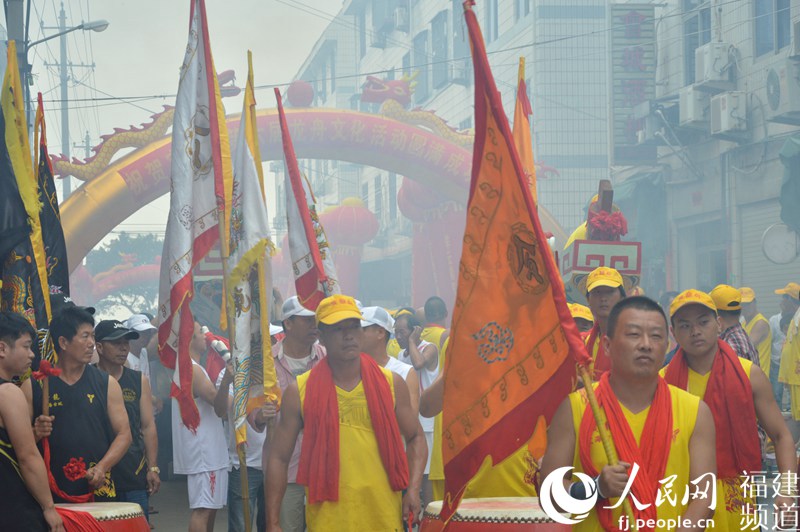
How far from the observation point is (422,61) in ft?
137

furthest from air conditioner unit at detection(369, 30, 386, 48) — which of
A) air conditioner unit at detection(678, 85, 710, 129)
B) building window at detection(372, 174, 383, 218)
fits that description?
air conditioner unit at detection(678, 85, 710, 129)

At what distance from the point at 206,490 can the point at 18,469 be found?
3.12m

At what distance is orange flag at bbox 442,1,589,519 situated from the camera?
4082mm

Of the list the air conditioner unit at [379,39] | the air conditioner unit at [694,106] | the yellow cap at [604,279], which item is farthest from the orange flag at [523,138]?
the air conditioner unit at [379,39]

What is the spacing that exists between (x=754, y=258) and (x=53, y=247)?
53.6 feet

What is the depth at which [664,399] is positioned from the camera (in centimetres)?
391

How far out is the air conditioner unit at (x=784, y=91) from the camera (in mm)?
18953

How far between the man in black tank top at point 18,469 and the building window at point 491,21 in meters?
30.9

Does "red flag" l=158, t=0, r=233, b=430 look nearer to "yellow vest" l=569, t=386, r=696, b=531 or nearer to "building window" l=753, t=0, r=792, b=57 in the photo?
"yellow vest" l=569, t=386, r=696, b=531

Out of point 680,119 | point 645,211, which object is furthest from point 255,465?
point 645,211

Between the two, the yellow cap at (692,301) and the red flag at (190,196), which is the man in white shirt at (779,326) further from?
the yellow cap at (692,301)

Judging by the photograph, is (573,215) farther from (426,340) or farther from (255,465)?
(255,465)

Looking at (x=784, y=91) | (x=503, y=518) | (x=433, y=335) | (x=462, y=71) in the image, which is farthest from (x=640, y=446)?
(x=462, y=71)

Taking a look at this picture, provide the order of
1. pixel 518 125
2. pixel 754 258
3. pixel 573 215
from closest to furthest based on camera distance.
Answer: pixel 518 125
pixel 754 258
pixel 573 215
